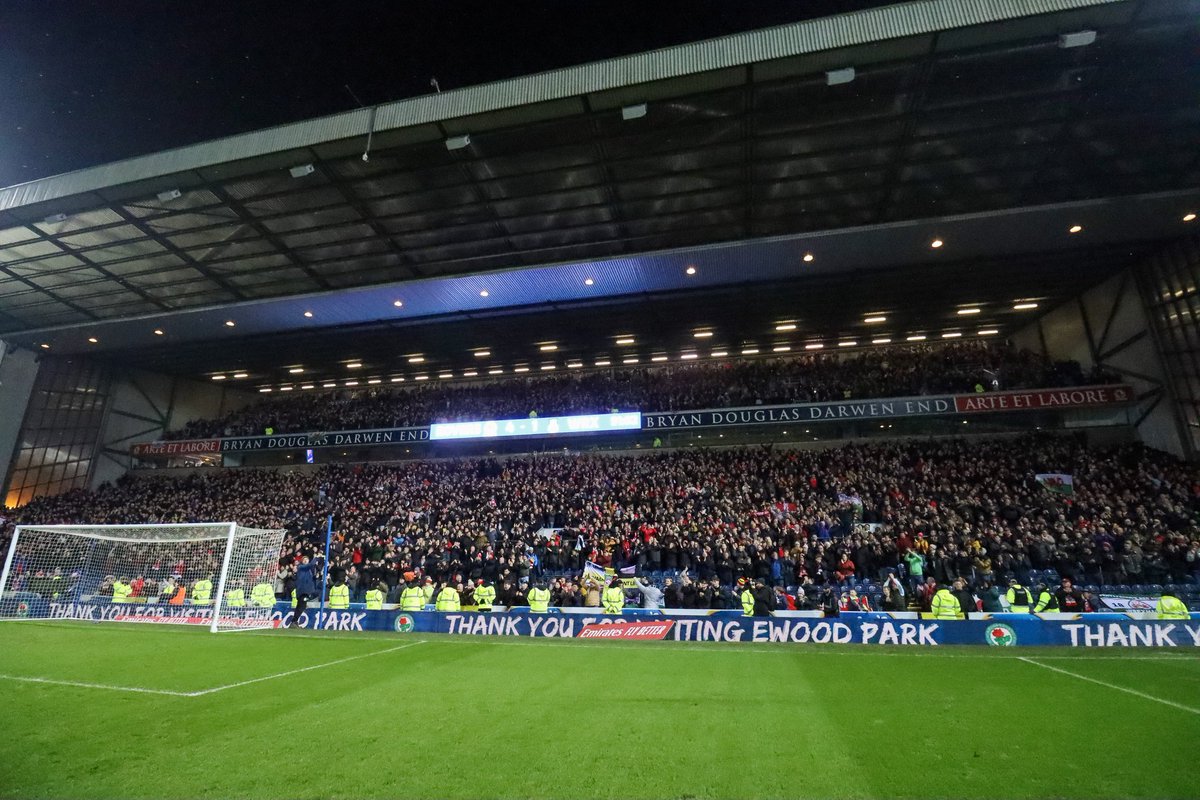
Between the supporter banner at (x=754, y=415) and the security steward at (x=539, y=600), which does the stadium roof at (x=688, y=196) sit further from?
the security steward at (x=539, y=600)

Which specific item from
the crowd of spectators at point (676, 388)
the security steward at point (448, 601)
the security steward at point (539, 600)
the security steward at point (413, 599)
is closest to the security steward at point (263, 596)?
the security steward at point (413, 599)

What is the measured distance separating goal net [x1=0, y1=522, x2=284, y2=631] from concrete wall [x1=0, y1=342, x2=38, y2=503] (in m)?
13.9

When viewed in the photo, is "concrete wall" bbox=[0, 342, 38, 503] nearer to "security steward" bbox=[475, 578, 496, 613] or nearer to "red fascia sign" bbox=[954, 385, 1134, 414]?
"security steward" bbox=[475, 578, 496, 613]

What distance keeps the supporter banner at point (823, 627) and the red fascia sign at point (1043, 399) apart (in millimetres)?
12525

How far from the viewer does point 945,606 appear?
1148 cm

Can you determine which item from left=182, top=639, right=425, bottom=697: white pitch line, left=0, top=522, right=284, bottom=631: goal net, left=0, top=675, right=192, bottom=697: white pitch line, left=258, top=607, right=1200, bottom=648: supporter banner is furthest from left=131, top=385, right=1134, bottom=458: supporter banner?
left=0, top=675, right=192, bottom=697: white pitch line

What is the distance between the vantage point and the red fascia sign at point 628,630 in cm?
1244

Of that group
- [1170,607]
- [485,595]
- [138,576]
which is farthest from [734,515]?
[138,576]

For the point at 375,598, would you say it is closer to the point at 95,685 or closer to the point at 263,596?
the point at 263,596

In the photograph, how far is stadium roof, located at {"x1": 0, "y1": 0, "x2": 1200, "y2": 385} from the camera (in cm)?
1200

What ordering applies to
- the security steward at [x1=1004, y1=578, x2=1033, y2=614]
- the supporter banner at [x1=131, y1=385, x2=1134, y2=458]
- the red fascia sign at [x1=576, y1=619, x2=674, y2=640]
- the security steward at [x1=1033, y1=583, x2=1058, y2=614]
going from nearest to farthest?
1. the security steward at [x1=1033, y1=583, x2=1058, y2=614]
2. the security steward at [x1=1004, y1=578, x2=1033, y2=614]
3. the red fascia sign at [x1=576, y1=619, x2=674, y2=640]
4. the supporter banner at [x1=131, y1=385, x2=1134, y2=458]

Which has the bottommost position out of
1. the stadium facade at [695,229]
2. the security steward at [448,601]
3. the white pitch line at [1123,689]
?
the white pitch line at [1123,689]

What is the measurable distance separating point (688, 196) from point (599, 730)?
14704 mm

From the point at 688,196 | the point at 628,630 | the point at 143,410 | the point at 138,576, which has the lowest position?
the point at 628,630
